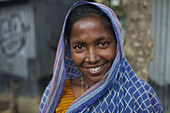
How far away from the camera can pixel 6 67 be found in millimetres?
5629

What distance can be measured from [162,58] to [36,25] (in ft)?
12.6

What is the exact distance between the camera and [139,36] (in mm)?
2223

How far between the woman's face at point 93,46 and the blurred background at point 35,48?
120 inches

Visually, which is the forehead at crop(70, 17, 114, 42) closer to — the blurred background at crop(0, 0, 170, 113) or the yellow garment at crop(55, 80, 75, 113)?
the yellow garment at crop(55, 80, 75, 113)

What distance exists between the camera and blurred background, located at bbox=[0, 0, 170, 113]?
389 cm

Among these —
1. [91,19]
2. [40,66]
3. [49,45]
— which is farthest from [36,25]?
[91,19]

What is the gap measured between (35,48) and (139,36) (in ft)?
12.2

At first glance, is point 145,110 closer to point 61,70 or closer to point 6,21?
point 61,70

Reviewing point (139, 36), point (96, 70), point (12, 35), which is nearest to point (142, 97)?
point (96, 70)

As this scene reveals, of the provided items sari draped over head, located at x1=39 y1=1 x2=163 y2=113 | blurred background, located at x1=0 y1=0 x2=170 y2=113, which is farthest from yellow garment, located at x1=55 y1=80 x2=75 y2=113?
blurred background, located at x1=0 y1=0 x2=170 y2=113

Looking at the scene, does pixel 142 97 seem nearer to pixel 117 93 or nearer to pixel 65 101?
pixel 117 93

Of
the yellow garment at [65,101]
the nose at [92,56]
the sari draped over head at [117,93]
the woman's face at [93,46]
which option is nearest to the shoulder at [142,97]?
the sari draped over head at [117,93]

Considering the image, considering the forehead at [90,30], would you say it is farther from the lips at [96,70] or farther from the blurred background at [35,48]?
the blurred background at [35,48]

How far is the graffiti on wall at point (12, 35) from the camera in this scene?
5.11 metres
